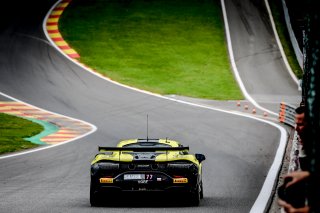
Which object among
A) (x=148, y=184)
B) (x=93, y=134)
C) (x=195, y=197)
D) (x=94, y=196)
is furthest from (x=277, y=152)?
(x=94, y=196)

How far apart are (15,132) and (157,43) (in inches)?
917

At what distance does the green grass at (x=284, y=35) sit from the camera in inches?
1721

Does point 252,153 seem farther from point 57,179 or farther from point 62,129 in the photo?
point 62,129

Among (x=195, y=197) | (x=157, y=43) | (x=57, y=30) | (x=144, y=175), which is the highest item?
(x=57, y=30)

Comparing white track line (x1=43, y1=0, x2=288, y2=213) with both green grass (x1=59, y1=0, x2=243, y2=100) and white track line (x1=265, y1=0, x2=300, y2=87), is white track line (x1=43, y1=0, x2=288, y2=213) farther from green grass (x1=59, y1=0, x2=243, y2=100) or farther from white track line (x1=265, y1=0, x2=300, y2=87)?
white track line (x1=265, y1=0, x2=300, y2=87)

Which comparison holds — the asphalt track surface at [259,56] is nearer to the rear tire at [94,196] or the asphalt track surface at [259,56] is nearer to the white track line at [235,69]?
the white track line at [235,69]

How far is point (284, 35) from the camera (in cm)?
4944

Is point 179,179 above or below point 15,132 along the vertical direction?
above

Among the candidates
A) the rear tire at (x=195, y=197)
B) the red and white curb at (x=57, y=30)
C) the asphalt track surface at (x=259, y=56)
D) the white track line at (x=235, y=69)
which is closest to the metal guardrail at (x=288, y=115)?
the white track line at (x=235, y=69)

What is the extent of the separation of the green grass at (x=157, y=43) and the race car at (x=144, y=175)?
985 inches

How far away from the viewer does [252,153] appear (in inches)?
792

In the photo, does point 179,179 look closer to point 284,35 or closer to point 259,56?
point 259,56

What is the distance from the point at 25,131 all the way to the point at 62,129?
1411mm

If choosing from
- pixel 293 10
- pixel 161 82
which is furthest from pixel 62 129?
pixel 293 10
